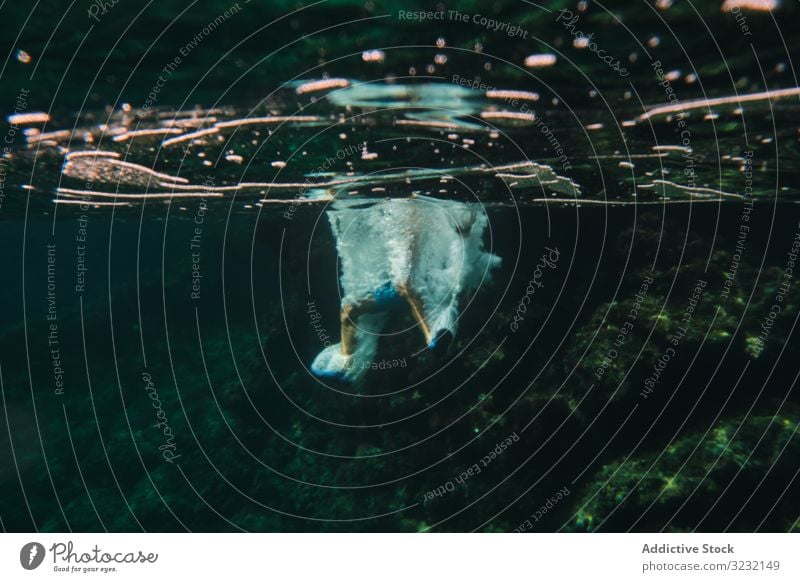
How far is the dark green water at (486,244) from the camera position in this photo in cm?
417

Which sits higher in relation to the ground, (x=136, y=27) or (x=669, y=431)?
(x=136, y=27)

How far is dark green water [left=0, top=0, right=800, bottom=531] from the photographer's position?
164 inches

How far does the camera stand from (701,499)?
5.89 m

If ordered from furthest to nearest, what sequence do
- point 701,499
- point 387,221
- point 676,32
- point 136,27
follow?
point 387,221
point 701,499
point 136,27
point 676,32

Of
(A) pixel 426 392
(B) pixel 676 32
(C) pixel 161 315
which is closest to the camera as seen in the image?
(B) pixel 676 32

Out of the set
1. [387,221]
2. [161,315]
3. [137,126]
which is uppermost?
[137,126]

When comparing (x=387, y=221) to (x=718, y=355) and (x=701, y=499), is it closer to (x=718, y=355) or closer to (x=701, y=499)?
(x=718, y=355)

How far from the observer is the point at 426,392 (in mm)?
11031

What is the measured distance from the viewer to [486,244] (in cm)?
1369

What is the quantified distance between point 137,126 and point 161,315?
21509 mm

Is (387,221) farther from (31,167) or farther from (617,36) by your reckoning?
(617,36)
